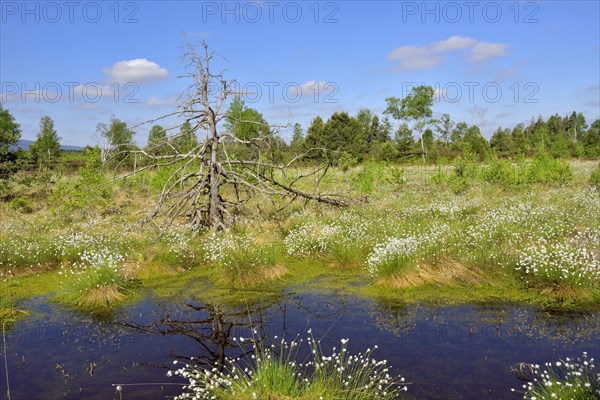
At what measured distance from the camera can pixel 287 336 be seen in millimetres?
7613

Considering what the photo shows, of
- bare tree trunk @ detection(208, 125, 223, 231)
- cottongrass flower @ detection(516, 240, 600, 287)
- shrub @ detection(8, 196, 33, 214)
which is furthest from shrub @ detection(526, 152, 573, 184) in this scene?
shrub @ detection(8, 196, 33, 214)

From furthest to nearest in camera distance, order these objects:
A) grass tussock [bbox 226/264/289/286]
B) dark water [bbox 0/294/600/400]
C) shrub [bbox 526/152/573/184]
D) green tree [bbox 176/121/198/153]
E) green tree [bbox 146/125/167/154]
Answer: shrub [bbox 526/152/573/184], green tree [bbox 176/121/198/153], green tree [bbox 146/125/167/154], grass tussock [bbox 226/264/289/286], dark water [bbox 0/294/600/400]

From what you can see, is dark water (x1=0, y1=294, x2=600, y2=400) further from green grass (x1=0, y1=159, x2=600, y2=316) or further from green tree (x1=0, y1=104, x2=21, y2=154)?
green tree (x1=0, y1=104, x2=21, y2=154)

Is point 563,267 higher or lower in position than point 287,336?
higher

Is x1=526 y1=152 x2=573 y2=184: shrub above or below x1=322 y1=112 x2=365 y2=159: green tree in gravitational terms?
below

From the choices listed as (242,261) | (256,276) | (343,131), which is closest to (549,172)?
(256,276)

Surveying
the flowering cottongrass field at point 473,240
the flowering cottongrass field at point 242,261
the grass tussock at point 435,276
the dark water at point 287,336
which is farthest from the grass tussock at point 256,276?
the grass tussock at point 435,276

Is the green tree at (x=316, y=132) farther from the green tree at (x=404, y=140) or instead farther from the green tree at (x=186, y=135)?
the green tree at (x=186, y=135)

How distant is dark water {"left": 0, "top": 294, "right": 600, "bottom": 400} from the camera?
20.2ft

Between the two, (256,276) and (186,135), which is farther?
(186,135)

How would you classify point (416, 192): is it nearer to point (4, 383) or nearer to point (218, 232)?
point (218, 232)

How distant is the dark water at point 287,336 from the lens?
615 centimetres

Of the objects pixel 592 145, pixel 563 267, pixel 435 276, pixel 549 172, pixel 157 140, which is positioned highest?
pixel 592 145

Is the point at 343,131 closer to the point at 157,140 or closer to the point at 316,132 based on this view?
the point at 316,132
